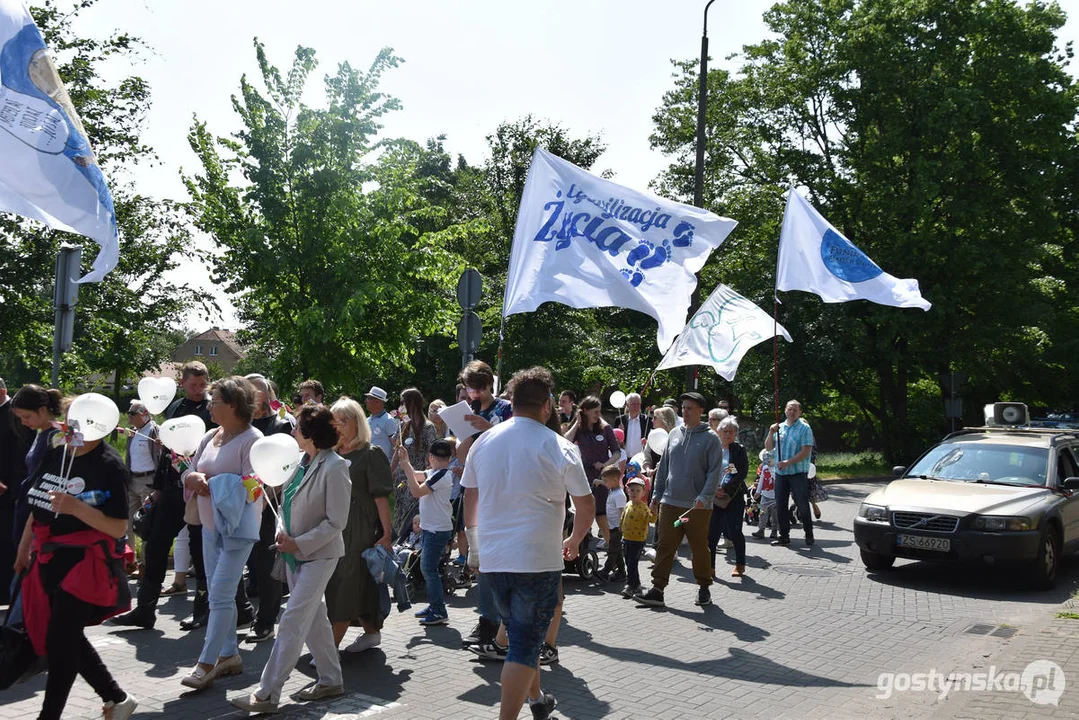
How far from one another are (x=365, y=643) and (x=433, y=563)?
3.49ft

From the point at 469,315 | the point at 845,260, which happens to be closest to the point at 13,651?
the point at 469,315

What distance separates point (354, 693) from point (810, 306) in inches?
987

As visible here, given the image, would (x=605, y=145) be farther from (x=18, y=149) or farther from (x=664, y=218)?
(x=18, y=149)

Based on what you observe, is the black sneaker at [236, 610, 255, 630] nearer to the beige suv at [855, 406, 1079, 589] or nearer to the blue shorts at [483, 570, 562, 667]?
the blue shorts at [483, 570, 562, 667]

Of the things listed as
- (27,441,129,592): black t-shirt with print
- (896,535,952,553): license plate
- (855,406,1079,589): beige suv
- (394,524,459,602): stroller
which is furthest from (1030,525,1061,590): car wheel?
(27,441,129,592): black t-shirt with print

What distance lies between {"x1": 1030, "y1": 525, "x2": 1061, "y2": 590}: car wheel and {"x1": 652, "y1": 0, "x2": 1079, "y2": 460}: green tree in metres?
17.9

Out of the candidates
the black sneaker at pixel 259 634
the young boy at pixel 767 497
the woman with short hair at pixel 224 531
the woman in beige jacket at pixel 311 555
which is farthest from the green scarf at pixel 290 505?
the young boy at pixel 767 497

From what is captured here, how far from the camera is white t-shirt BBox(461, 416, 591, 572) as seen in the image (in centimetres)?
491

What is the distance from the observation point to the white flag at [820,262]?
12672 mm

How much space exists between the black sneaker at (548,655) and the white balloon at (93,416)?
327 centimetres

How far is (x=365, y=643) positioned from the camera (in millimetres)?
6953

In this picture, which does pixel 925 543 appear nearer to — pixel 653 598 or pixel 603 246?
pixel 653 598

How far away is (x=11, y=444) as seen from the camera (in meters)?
7.83

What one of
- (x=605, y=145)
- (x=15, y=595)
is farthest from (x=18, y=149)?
(x=605, y=145)
